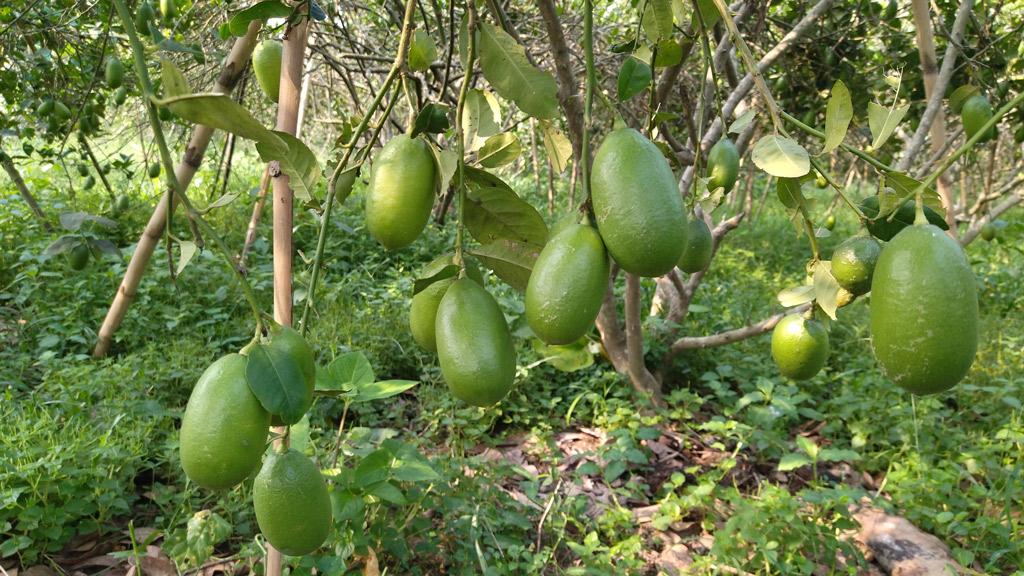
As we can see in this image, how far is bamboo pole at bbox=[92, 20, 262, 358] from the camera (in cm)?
152

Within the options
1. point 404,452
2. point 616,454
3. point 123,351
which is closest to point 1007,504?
point 616,454

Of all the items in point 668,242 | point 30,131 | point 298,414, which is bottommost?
point 30,131

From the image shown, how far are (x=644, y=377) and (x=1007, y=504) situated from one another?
1.21m

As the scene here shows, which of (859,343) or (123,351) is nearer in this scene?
(123,351)

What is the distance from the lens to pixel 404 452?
5.91 feet

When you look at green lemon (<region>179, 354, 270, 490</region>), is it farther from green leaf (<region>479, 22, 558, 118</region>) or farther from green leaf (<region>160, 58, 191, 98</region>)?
green leaf (<region>479, 22, 558, 118</region>)

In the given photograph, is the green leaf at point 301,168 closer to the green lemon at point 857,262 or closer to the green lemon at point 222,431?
the green lemon at point 222,431

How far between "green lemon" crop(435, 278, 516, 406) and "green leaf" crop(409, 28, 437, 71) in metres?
0.33

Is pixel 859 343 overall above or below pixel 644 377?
below

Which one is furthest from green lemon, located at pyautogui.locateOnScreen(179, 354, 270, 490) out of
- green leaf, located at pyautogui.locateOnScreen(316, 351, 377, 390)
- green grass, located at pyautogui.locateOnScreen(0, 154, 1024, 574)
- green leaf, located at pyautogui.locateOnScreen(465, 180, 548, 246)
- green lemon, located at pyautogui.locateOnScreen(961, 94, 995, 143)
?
green lemon, located at pyautogui.locateOnScreen(961, 94, 995, 143)

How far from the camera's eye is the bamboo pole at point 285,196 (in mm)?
997

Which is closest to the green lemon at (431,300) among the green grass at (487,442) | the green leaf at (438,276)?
the green leaf at (438,276)

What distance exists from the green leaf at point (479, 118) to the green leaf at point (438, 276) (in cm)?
15

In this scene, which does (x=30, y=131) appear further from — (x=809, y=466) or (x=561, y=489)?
(x=809, y=466)
